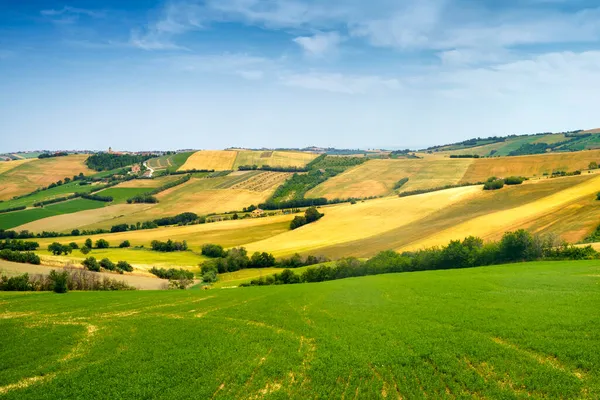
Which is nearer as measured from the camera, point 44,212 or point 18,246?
point 18,246

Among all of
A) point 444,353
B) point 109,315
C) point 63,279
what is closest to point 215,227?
point 63,279

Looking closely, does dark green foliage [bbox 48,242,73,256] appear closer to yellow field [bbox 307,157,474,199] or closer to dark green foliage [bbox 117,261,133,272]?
dark green foliage [bbox 117,261,133,272]

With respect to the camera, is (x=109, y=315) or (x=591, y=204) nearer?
(x=109, y=315)

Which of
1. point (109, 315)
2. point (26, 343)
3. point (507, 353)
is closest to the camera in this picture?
point (507, 353)

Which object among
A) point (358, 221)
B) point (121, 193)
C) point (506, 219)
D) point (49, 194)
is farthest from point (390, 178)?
point (49, 194)

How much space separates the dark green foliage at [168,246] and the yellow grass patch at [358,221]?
692 inches

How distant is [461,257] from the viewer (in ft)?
201

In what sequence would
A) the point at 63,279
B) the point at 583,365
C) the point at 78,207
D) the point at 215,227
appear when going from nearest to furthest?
the point at 583,365, the point at 63,279, the point at 215,227, the point at 78,207

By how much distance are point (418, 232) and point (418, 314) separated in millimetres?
64704

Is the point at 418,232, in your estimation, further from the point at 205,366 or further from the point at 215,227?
the point at 205,366

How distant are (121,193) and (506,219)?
15307 cm

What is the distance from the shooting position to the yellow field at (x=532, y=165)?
456 ft

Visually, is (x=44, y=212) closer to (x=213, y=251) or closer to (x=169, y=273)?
(x=213, y=251)

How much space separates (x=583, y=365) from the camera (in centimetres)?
1881
